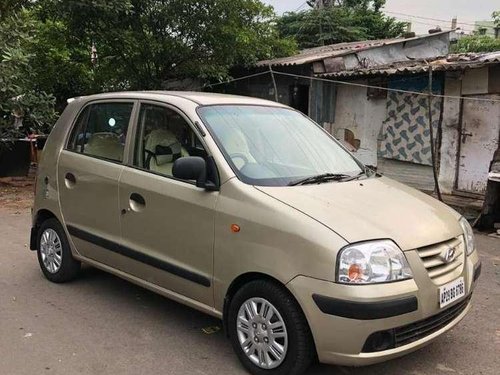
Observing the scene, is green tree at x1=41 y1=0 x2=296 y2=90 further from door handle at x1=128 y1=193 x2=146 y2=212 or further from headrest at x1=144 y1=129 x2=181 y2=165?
door handle at x1=128 y1=193 x2=146 y2=212

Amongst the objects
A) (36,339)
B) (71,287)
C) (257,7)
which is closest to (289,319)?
(36,339)

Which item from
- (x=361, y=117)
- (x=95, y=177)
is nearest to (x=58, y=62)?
(x=361, y=117)

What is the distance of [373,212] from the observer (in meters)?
3.23

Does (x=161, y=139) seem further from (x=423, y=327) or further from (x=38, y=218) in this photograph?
(x=423, y=327)

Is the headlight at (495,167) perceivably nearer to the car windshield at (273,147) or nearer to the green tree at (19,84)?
the car windshield at (273,147)

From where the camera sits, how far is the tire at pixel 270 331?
3068mm

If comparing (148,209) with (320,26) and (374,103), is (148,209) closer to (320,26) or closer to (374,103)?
(374,103)

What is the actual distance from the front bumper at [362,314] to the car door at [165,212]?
802mm

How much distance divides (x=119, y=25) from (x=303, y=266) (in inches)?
368

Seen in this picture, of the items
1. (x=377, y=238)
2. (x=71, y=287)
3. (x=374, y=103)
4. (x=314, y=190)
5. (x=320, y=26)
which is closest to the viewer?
(x=377, y=238)

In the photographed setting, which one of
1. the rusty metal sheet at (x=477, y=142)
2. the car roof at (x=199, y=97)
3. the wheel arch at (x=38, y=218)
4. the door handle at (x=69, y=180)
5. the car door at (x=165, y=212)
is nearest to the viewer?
the car door at (x=165, y=212)

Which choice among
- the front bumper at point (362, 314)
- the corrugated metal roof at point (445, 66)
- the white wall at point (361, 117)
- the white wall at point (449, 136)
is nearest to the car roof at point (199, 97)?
the front bumper at point (362, 314)

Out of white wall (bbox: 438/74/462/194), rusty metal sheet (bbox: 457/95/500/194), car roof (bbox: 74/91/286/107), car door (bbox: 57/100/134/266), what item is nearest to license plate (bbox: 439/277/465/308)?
car roof (bbox: 74/91/286/107)

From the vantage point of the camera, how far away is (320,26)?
990 inches
